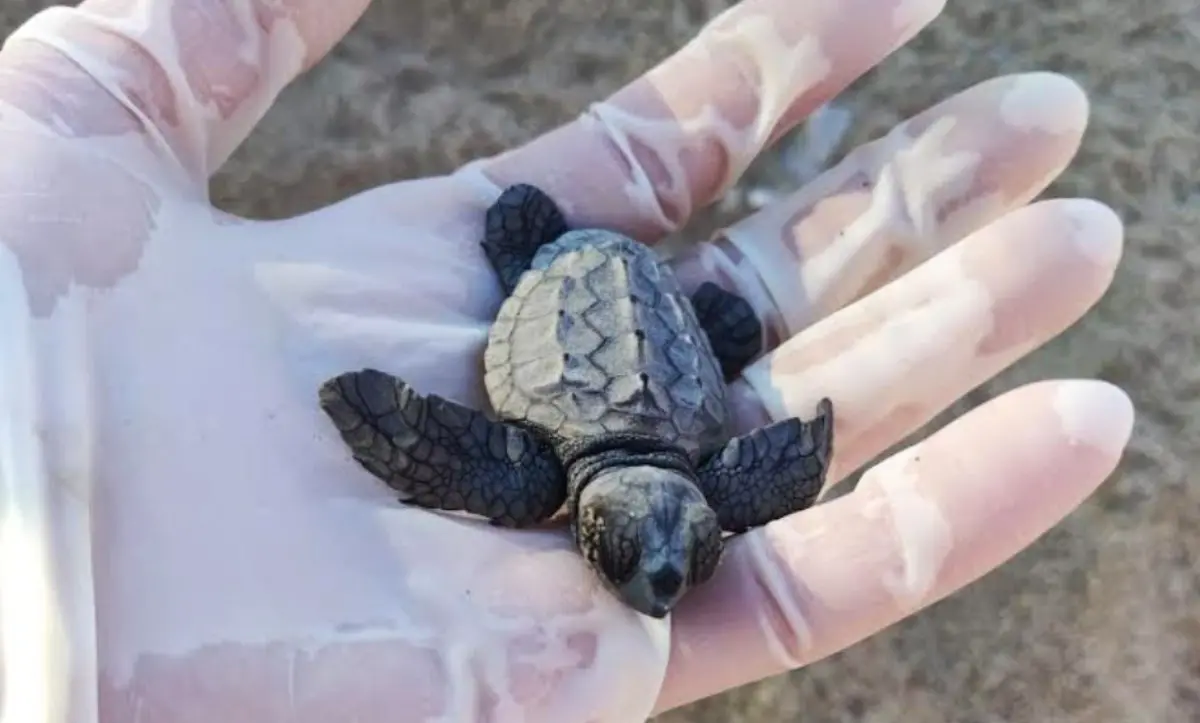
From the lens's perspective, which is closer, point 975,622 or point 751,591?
point 751,591

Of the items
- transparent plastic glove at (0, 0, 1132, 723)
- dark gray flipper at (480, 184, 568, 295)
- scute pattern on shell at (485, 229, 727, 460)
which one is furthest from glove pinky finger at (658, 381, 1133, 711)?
dark gray flipper at (480, 184, 568, 295)

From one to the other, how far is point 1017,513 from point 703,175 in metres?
0.38

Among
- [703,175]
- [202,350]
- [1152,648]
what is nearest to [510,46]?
[703,175]

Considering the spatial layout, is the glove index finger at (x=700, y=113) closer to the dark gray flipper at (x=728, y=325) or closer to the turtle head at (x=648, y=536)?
the dark gray flipper at (x=728, y=325)

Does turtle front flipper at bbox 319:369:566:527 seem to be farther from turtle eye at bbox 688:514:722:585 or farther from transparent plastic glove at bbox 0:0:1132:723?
turtle eye at bbox 688:514:722:585

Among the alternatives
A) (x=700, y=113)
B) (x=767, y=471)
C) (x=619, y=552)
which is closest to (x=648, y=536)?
(x=619, y=552)

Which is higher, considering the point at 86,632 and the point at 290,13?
the point at 290,13

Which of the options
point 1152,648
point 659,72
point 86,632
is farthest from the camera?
point 1152,648

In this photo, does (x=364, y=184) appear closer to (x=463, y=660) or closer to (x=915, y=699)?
(x=463, y=660)

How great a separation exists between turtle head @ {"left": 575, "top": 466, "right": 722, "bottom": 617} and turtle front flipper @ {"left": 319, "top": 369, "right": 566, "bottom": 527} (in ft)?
0.18

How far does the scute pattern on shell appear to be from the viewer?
84 centimetres

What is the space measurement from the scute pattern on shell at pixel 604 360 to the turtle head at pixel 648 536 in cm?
5

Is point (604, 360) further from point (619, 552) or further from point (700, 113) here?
point (700, 113)

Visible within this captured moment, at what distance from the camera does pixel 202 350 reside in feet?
2.59
